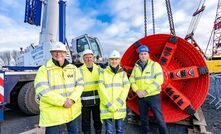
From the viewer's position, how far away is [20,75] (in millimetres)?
4605

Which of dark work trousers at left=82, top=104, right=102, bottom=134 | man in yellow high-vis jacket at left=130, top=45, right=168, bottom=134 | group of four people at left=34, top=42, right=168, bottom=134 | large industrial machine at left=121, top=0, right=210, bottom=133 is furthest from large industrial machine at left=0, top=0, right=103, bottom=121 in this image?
man in yellow high-vis jacket at left=130, top=45, right=168, bottom=134

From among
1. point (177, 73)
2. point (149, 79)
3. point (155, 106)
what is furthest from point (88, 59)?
point (177, 73)

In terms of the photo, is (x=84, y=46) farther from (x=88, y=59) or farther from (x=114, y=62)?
(x=114, y=62)

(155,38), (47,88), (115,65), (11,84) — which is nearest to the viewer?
(47,88)

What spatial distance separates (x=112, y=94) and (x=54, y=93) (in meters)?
0.79

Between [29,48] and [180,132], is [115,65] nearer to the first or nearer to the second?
[180,132]

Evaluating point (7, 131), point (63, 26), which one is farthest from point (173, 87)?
point (63, 26)

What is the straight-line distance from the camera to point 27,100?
469 centimetres

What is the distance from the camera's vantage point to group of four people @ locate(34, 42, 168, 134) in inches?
93.0

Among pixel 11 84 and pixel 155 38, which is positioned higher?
pixel 155 38

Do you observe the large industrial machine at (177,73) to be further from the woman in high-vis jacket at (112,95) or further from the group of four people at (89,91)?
the woman in high-vis jacket at (112,95)

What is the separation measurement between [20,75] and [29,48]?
2685 millimetres

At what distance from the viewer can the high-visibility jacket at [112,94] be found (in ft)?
8.93

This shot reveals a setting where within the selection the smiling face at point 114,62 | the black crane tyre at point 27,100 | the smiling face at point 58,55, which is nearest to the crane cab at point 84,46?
the black crane tyre at point 27,100
